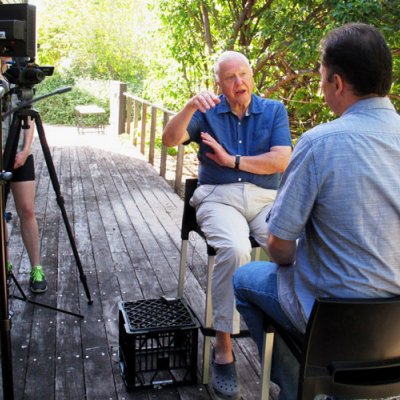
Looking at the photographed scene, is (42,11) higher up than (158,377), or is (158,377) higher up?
(42,11)

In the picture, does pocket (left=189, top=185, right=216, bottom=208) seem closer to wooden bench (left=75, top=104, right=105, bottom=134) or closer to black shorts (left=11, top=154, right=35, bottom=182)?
black shorts (left=11, top=154, right=35, bottom=182)

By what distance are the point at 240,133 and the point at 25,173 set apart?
111 cm

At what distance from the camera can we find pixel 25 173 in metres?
2.68

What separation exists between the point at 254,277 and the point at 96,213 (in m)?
3.04

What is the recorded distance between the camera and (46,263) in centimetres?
332

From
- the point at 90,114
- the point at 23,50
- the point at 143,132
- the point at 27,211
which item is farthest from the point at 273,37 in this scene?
the point at 90,114

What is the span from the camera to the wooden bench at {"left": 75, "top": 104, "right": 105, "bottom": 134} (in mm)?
13348

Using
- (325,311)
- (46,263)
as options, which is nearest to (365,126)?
(325,311)

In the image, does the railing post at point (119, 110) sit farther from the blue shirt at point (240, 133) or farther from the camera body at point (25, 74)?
the camera body at point (25, 74)

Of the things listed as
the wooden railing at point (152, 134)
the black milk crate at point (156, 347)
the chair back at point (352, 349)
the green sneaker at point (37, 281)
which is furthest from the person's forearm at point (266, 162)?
the wooden railing at point (152, 134)

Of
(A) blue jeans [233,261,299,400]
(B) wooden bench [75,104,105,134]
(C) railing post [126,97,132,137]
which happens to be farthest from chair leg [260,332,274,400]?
(B) wooden bench [75,104,105,134]

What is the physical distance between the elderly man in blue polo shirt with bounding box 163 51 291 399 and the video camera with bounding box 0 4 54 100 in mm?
607

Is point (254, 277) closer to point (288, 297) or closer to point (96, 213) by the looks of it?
point (288, 297)

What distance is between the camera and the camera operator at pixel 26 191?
2617mm
